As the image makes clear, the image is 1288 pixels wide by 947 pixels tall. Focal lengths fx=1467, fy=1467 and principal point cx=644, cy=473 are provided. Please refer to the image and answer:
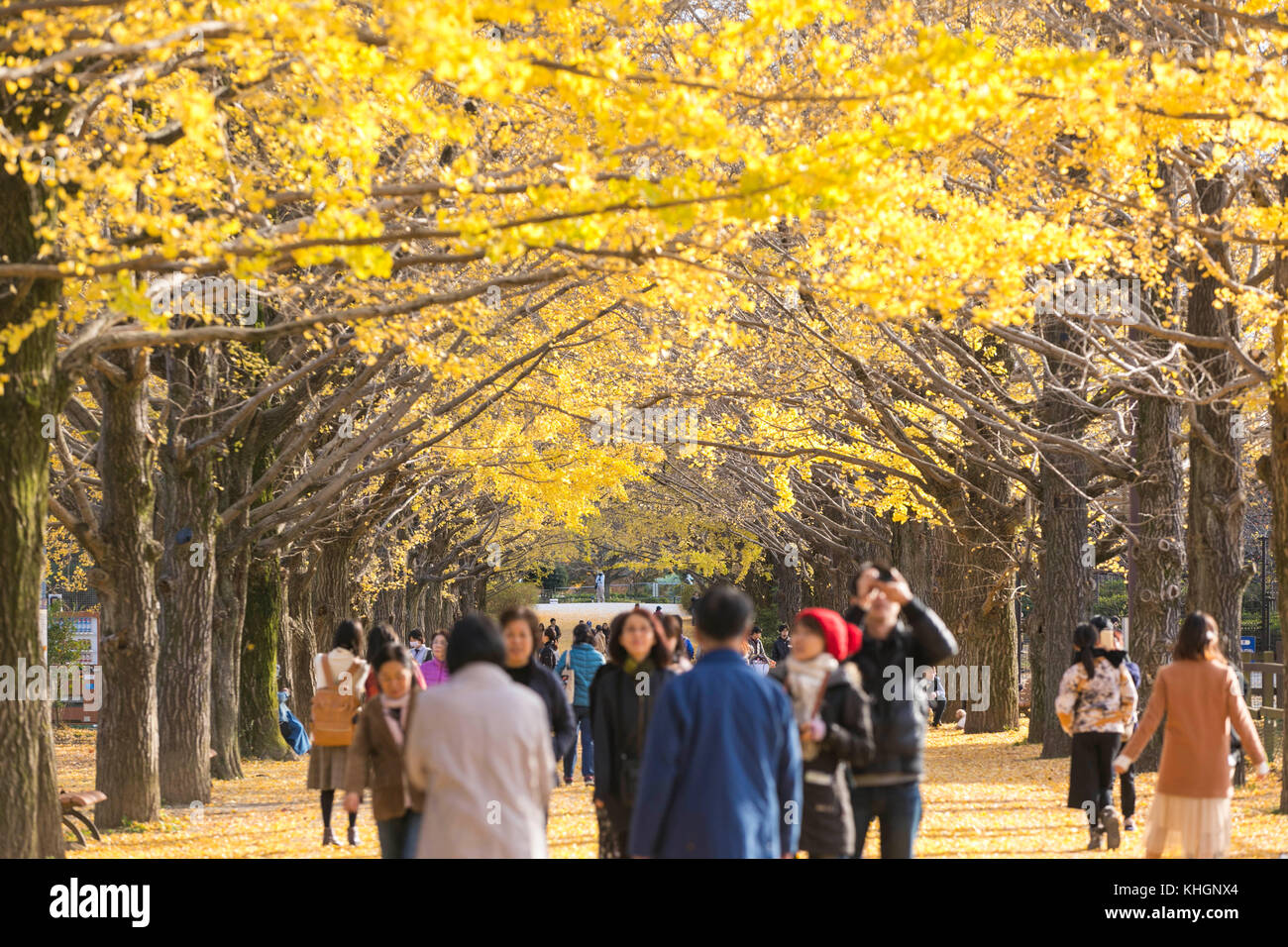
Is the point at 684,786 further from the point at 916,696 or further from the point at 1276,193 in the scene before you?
the point at 1276,193

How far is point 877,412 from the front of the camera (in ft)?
65.5

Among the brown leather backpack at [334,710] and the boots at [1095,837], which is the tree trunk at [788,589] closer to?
the boots at [1095,837]

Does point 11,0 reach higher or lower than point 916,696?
higher

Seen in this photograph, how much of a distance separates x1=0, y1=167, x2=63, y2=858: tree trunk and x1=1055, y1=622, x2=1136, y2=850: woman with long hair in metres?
7.23

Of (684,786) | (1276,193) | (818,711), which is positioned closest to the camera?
(684,786)

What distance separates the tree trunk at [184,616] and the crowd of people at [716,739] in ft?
17.3

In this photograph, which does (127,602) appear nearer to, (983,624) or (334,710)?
(334,710)

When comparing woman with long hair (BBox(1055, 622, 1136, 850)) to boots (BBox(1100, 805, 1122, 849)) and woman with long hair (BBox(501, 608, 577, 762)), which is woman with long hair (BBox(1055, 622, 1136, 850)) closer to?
boots (BBox(1100, 805, 1122, 849))

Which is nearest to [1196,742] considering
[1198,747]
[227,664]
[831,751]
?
[1198,747]

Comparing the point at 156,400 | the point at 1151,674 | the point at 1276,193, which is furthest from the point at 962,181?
the point at 156,400

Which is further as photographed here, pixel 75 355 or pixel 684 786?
pixel 75 355

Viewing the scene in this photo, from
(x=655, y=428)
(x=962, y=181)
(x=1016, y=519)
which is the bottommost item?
(x=1016, y=519)

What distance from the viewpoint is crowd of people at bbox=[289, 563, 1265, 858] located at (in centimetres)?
537

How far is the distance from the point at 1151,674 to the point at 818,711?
11510 millimetres
